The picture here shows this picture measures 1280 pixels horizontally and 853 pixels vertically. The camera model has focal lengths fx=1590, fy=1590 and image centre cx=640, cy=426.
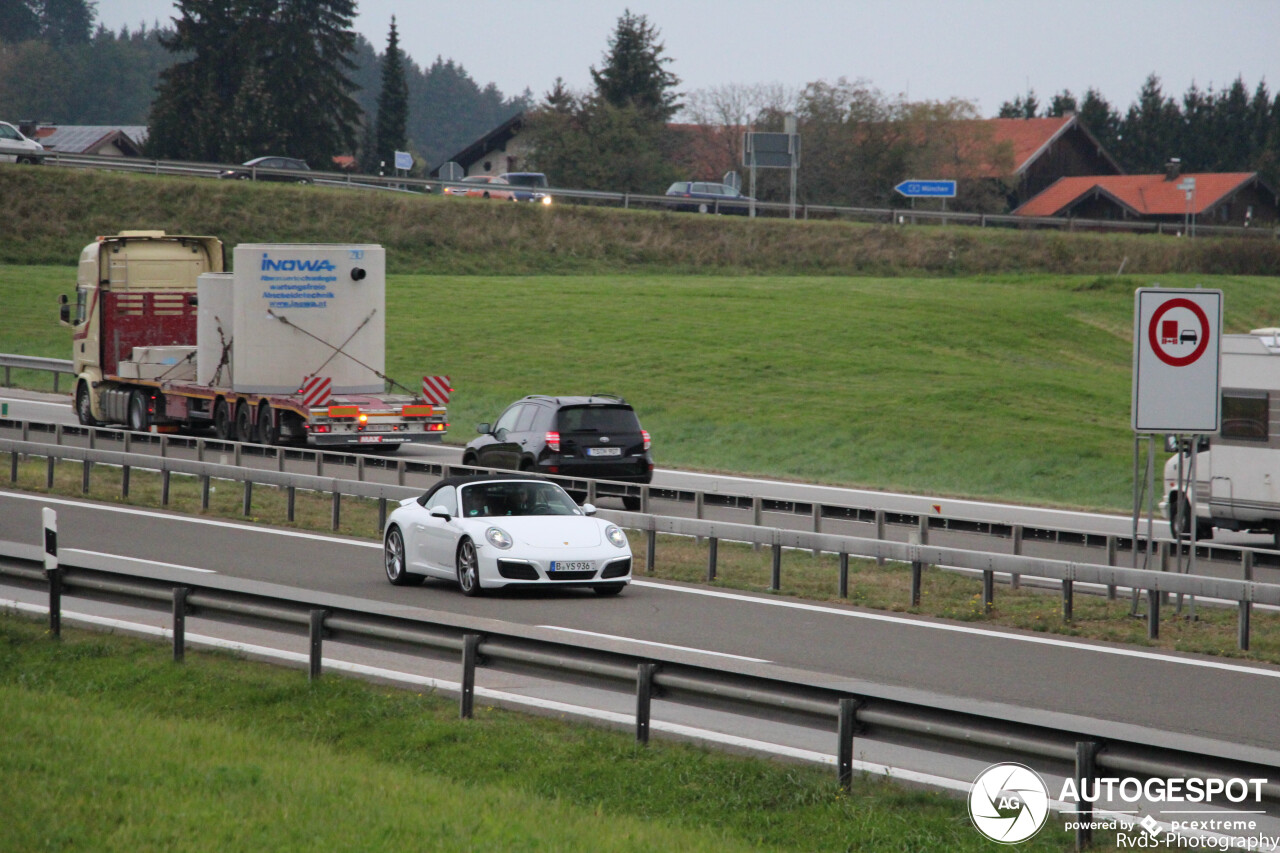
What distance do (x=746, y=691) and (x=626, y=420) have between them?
14958mm

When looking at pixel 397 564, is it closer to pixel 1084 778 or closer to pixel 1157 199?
pixel 1084 778

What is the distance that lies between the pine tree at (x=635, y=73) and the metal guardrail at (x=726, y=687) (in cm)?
8752

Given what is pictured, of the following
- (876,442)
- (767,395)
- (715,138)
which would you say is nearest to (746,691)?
(876,442)

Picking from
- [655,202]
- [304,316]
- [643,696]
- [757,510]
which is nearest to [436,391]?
[304,316]

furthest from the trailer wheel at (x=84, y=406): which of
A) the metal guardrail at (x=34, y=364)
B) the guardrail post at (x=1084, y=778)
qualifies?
the guardrail post at (x=1084, y=778)

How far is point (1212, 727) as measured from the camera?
10195mm

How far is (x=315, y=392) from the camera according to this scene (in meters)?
28.9

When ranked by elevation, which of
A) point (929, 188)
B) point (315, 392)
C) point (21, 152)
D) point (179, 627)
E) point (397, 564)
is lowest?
point (397, 564)

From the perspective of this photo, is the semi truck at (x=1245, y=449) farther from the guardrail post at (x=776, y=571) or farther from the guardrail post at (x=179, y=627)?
the guardrail post at (x=179, y=627)

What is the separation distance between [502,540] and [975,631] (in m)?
4.65

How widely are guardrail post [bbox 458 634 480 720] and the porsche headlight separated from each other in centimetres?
589

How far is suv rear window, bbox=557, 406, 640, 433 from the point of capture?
22.7m

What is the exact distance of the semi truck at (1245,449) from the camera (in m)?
20.0

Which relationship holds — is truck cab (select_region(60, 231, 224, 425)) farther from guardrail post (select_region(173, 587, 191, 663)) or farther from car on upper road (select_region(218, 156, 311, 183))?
car on upper road (select_region(218, 156, 311, 183))
